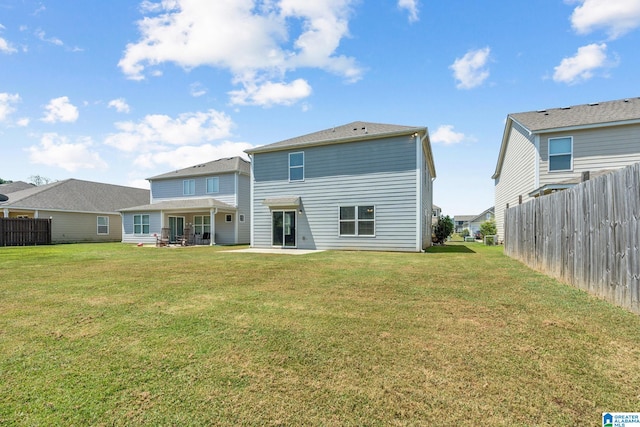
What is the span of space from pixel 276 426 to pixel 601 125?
16.9 m

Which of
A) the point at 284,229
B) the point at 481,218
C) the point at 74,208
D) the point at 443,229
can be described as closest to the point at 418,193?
the point at 284,229

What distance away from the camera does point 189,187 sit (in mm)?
22062

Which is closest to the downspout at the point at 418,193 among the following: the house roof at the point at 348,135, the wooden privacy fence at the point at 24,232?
the house roof at the point at 348,135

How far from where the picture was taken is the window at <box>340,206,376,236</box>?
1352cm

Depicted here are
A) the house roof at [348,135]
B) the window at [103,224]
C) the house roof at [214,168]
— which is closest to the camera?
the house roof at [348,135]

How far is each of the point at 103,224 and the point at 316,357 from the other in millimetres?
29036

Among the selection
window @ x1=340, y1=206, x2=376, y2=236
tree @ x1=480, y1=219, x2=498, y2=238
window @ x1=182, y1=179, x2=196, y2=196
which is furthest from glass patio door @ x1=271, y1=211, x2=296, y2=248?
tree @ x1=480, y1=219, x2=498, y2=238

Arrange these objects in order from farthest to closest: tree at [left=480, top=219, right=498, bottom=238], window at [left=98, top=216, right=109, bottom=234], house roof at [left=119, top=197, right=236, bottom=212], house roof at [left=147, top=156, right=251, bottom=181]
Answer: window at [left=98, top=216, right=109, bottom=234] < tree at [left=480, top=219, right=498, bottom=238] < house roof at [left=147, top=156, right=251, bottom=181] < house roof at [left=119, top=197, right=236, bottom=212]

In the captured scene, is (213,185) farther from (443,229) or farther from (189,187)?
(443,229)

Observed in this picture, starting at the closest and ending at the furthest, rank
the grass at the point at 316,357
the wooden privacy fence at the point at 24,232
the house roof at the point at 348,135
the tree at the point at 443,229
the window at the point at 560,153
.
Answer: the grass at the point at 316,357 < the house roof at the point at 348,135 < the window at the point at 560,153 < the tree at the point at 443,229 < the wooden privacy fence at the point at 24,232

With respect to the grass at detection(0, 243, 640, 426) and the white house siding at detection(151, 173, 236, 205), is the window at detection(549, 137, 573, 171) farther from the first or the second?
the white house siding at detection(151, 173, 236, 205)

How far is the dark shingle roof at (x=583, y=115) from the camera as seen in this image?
12.8 meters

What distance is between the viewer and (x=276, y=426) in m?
1.87

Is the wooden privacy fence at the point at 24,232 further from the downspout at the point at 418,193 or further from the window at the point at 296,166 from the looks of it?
the downspout at the point at 418,193
